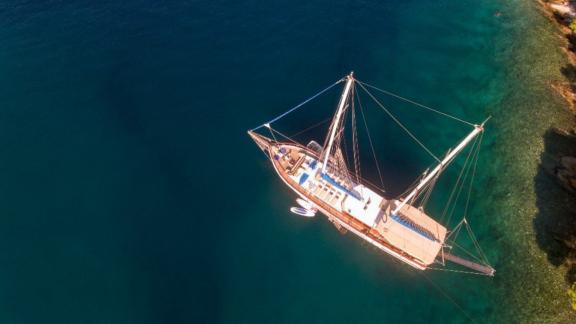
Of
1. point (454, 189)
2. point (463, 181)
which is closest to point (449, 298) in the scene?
point (454, 189)

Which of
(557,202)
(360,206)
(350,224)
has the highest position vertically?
(360,206)

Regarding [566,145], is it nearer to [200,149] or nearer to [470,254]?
[470,254]

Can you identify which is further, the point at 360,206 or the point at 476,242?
the point at 476,242

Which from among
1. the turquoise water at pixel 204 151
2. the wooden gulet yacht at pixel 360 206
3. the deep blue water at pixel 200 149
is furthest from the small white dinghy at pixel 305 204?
the turquoise water at pixel 204 151

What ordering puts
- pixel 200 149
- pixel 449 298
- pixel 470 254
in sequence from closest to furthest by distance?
pixel 449 298
pixel 470 254
pixel 200 149

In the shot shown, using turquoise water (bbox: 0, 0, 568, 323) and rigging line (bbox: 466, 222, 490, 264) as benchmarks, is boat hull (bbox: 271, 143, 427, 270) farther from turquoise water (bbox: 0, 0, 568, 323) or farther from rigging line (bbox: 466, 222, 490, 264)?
rigging line (bbox: 466, 222, 490, 264)
